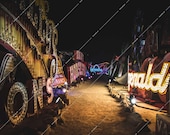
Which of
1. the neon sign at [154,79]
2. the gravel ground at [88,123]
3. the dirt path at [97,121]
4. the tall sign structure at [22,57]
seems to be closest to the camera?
the gravel ground at [88,123]

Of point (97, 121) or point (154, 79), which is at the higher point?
point (154, 79)

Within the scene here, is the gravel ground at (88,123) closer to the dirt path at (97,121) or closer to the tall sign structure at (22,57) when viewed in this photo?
the dirt path at (97,121)

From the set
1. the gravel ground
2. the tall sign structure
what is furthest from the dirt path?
the tall sign structure

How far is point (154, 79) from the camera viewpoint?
13.5 m

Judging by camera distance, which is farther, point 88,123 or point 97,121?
point 97,121

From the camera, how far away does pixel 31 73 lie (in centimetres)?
1079

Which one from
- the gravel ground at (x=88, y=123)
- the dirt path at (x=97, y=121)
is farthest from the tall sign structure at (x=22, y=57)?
the dirt path at (x=97, y=121)

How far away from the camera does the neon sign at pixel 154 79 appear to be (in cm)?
1166

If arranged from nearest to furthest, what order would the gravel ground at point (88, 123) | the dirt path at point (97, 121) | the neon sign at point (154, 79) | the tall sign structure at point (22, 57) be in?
the gravel ground at point (88, 123)
the dirt path at point (97, 121)
the tall sign structure at point (22, 57)
the neon sign at point (154, 79)

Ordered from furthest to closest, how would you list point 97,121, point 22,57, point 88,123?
point 22,57 < point 97,121 < point 88,123

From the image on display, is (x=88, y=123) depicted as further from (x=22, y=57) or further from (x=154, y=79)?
(x=154, y=79)

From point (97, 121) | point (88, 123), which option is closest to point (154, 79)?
point (97, 121)

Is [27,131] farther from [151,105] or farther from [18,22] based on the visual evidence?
[151,105]

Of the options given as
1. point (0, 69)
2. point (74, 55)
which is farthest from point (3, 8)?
point (74, 55)
